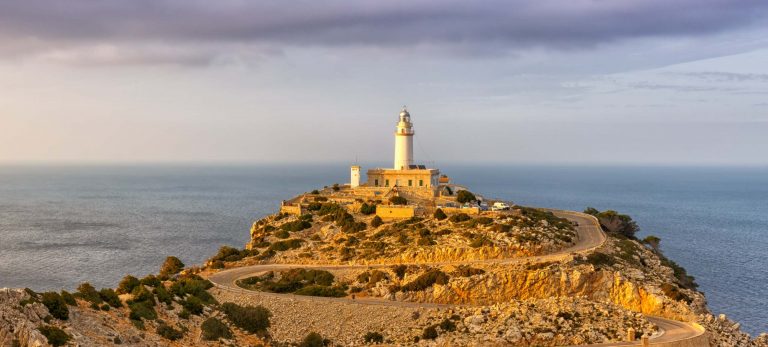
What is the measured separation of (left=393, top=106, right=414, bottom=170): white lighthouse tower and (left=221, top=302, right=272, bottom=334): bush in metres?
43.0

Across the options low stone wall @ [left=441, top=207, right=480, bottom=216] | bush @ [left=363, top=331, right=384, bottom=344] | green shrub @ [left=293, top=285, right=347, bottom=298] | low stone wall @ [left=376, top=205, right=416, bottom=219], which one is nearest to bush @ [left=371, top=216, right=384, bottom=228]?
low stone wall @ [left=376, top=205, right=416, bottom=219]

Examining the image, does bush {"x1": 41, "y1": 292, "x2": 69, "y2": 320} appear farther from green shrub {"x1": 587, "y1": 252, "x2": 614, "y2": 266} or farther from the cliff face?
green shrub {"x1": 587, "y1": 252, "x2": 614, "y2": 266}

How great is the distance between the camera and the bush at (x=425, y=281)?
141 feet

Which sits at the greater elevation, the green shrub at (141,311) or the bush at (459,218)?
the bush at (459,218)

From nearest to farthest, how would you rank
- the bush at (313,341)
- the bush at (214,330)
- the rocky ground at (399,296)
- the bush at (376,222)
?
1. the rocky ground at (399,296)
2. the bush at (214,330)
3. the bush at (313,341)
4. the bush at (376,222)

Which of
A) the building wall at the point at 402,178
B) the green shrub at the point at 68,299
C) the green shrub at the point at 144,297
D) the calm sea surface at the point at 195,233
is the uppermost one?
the building wall at the point at 402,178

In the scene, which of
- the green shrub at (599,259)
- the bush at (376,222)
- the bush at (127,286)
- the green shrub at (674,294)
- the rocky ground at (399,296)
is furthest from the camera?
the bush at (376,222)

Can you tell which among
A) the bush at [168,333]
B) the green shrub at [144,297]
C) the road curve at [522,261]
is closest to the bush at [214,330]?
the bush at [168,333]

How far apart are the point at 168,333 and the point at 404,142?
51073 mm

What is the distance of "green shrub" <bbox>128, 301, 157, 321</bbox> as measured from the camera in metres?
24.3

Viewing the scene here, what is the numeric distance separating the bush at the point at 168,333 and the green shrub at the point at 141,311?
837 millimetres

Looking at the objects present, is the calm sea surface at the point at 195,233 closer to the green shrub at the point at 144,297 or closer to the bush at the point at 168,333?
the green shrub at the point at 144,297

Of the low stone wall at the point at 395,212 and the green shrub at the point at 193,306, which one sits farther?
the low stone wall at the point at 395,212

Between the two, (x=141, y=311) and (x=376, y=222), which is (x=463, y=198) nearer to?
(x=376, y=222)
